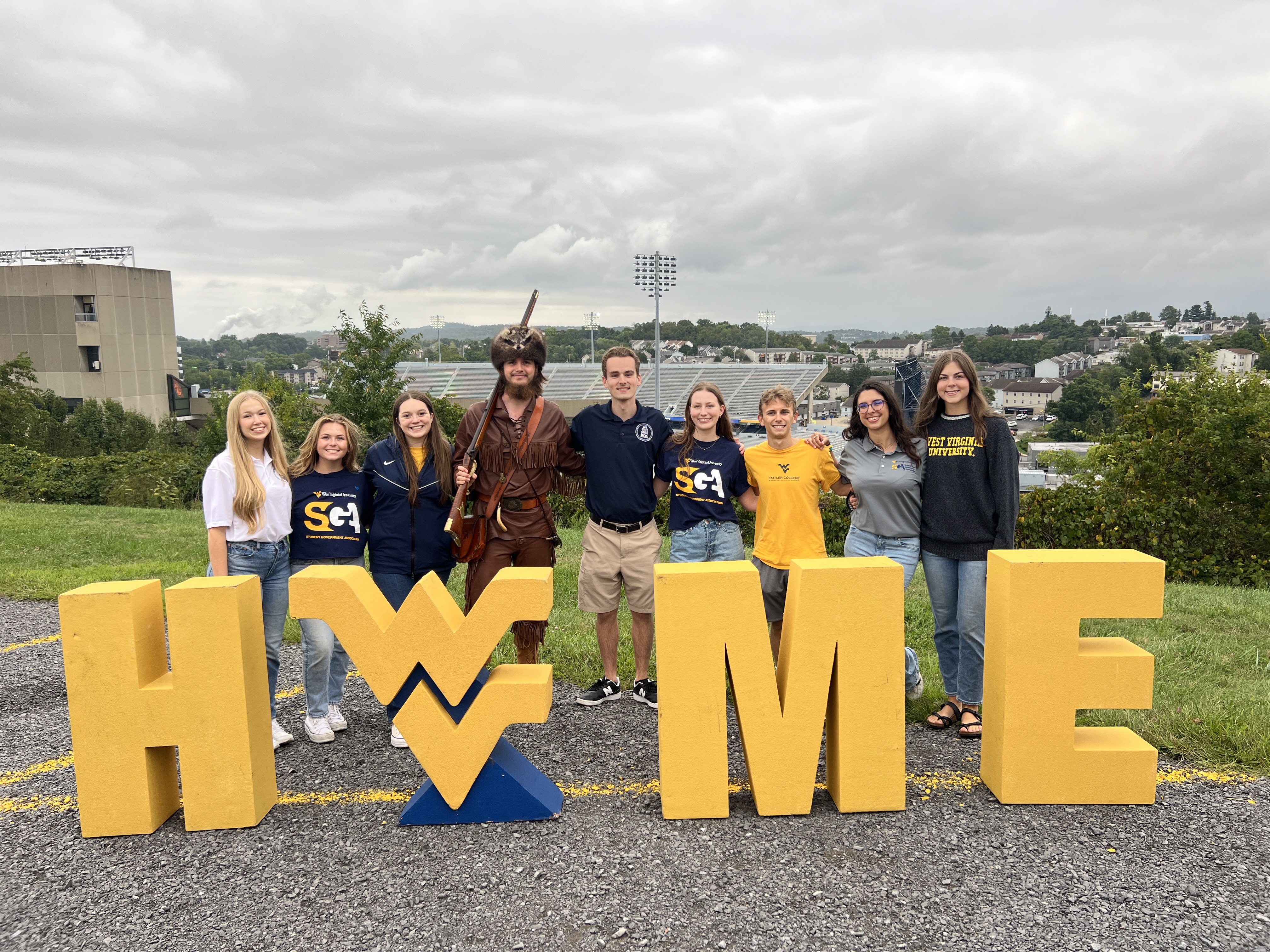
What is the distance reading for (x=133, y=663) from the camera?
3.74 m

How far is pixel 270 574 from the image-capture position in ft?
14.6

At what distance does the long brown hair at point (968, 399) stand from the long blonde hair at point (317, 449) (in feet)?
10.7

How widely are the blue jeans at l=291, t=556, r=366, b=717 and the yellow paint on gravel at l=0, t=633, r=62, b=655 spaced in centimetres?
332

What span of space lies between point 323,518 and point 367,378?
26172 millimetres

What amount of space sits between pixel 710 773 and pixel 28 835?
3265 millimetres

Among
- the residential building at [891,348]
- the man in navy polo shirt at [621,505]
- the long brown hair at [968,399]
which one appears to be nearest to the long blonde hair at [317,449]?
the man in navy polo shirt at [621,505]

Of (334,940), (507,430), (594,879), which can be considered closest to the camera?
(334,940)

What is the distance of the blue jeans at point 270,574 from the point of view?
4.35 meters

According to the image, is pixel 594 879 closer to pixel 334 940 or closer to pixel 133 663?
pixel 334 940

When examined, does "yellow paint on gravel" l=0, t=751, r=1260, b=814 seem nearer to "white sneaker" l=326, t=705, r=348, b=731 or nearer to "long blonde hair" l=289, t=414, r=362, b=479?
"white sneaker" l=326, t=705, r=348, b=731

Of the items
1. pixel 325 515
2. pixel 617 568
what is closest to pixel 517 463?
pixel 617 568

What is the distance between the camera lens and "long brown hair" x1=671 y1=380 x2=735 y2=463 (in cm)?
478

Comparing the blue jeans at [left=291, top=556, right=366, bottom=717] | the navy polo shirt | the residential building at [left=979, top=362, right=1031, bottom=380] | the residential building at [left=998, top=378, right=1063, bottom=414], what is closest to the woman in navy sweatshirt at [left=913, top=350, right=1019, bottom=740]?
the navy polo shirt

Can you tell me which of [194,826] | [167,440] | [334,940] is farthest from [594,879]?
[167,440]
